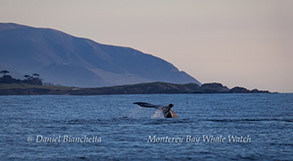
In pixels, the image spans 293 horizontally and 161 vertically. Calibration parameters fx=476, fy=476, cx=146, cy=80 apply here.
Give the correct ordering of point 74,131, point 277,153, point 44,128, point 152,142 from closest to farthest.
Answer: point 277,153
point 152,142
point 74,131
point 44,128

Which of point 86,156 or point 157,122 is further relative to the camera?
point 157,122

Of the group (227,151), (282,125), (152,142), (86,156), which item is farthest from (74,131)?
(282,125)

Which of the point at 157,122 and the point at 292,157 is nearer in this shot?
the point at 292,157

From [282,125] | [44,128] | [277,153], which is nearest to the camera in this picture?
[277,153]

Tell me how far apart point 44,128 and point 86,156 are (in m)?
19.2

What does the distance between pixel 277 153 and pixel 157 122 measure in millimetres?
23402

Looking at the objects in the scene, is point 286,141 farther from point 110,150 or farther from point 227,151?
point 110,150

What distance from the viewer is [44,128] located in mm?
53906

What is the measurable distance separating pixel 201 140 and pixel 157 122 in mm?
15342

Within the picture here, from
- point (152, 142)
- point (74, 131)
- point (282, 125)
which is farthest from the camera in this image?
point (282, 125)

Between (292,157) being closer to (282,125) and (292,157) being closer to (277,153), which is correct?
(277,153)

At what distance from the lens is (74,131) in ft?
165

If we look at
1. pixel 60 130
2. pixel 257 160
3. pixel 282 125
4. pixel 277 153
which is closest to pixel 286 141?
pixel 277 153

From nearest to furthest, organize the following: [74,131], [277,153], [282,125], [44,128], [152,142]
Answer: [277,153]
[152,142]
[74,131]
[44,128]
[282,125]
